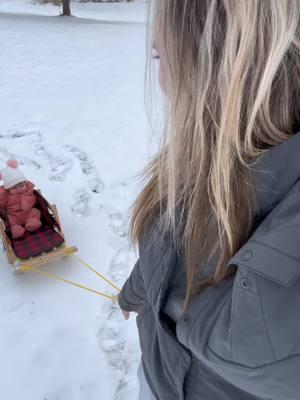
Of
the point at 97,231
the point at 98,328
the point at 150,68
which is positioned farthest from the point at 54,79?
the point at 150,68

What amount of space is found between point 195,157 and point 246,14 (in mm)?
260

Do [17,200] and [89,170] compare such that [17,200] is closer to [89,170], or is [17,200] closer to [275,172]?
[89,170]

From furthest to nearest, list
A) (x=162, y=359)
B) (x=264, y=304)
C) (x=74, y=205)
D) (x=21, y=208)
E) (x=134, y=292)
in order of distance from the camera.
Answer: (x=74, y=205) < (x=21, y=208) < (x=134, y=292) < (x=162, y=359) < (x=264, y=304)

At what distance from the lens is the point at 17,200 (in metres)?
2.69

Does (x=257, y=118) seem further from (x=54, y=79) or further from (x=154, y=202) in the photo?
(x=54, y=79)

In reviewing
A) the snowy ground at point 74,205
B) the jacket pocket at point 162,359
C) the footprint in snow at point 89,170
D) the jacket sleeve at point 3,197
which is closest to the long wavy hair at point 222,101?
the jacket pocket at point 162,359

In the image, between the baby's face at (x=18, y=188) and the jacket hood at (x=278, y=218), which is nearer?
the jacket hood at (x=278, y=218)

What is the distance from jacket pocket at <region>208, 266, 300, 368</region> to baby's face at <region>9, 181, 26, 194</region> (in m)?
2.22

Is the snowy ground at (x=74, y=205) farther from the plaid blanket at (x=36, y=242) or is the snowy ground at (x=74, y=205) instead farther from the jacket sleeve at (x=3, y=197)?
the jacket sleeve at (x=3, y=197)

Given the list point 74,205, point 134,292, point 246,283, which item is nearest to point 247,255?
point 246,283

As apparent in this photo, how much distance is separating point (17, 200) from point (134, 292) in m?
1.61

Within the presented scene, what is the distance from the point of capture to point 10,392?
1.92 meters

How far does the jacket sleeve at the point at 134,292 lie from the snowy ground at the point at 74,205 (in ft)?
2.42

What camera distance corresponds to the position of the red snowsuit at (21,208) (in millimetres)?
2635
